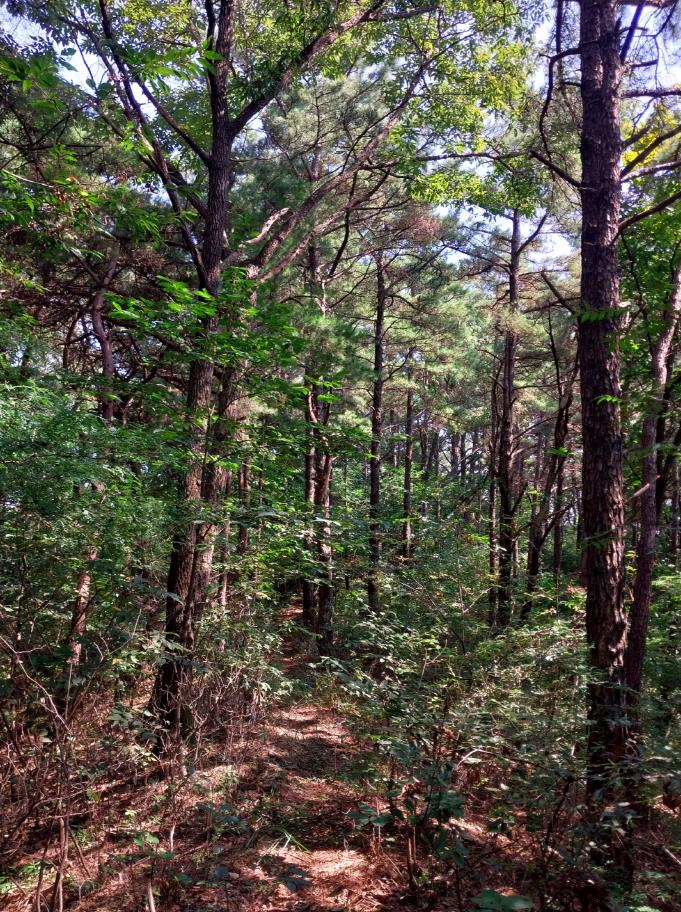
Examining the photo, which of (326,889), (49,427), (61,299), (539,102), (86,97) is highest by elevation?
(539,102)

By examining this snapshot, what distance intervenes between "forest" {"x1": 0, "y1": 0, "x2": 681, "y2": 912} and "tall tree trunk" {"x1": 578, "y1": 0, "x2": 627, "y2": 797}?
25 mm

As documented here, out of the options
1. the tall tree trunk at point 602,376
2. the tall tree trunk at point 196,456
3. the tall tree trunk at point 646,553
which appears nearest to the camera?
the tall tree trunk at point 602,376

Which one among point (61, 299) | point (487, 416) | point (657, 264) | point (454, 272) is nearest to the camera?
point (657, 264)

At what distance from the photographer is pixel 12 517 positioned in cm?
372

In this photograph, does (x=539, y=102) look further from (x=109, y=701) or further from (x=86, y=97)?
(x=109, y=701)

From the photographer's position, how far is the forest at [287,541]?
11.6 feet

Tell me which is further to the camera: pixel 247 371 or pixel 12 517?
pixel 247 371

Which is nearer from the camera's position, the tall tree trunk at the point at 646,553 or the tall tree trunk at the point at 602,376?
the tall tree trunk at the point at 602,376

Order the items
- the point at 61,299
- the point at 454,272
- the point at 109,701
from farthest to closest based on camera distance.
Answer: the point at 454,272, the point at 61,299, the point at 109,701

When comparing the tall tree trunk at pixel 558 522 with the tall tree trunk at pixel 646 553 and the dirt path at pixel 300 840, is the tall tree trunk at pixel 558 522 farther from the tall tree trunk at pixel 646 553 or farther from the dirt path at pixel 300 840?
the dirt path at pixel 300 840

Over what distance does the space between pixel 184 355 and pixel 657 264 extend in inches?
248

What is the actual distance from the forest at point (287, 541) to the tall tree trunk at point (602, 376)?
3 centimetres

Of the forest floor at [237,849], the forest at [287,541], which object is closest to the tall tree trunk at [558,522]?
the forest at [287,541]

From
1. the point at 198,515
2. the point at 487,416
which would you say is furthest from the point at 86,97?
the point at 487,416
